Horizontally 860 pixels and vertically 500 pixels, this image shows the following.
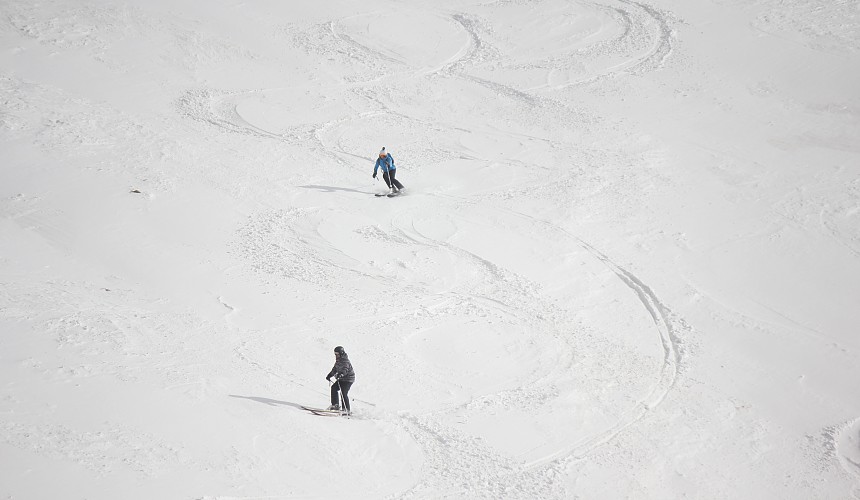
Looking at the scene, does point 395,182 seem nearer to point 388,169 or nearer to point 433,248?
point 388,169

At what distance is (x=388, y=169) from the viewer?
58.1ft

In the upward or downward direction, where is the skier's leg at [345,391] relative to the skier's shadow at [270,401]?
upward

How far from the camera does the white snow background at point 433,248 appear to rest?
10.5 metres

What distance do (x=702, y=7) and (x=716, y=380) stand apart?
57.8 feet

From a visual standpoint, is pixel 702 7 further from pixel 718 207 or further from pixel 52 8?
pixel 52 8

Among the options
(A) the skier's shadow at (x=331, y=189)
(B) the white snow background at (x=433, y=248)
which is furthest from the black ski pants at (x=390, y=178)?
(A) the skier's shadow at (x=331, y=189)

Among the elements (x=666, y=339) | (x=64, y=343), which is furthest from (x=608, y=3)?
(x=64, y=343)

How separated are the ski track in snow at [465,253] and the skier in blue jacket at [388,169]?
168 centimetres

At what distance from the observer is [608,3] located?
26734 millimetres

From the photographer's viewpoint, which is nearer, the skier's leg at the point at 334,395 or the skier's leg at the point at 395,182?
the skier's leg at the point at 334,395

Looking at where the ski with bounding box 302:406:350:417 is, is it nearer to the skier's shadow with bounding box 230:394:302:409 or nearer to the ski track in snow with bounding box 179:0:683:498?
the skier's shadow with bounding box 230:394:302:409

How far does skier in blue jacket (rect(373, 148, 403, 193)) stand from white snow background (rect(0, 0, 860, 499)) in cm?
45

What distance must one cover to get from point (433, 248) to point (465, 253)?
67 cm

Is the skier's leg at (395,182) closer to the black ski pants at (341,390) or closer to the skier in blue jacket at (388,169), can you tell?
the skier in blue jacket at (388,169)
